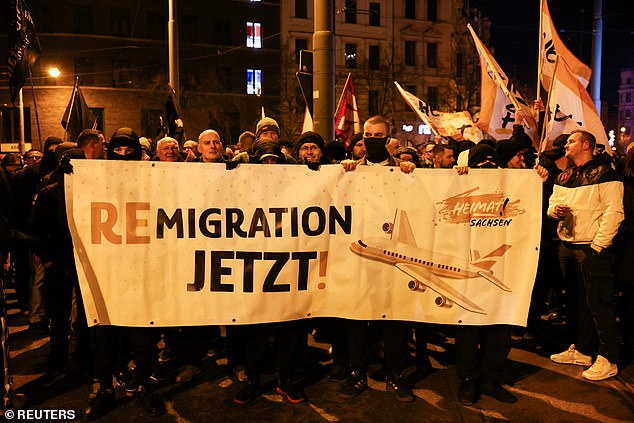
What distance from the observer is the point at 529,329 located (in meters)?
6.94

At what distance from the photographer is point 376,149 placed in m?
5.30

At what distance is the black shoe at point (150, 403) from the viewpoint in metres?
4.71

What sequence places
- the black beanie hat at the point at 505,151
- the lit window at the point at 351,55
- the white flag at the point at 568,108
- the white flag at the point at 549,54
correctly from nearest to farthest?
the black beanie hat at the point at 505,151 < the white flag at the point at 568,108 < the white flag at the point at 549,54 < the lit window at the point at 351,55

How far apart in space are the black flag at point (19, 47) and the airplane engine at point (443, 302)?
579 cm

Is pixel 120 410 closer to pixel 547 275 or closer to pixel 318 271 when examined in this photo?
pixel 318 271

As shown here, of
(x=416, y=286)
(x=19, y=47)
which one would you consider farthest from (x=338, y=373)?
(x=19, y=47)

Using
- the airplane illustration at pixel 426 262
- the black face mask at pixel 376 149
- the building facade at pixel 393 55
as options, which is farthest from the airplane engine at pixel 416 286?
the building facade at pixel 393 55

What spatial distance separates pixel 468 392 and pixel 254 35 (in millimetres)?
43360

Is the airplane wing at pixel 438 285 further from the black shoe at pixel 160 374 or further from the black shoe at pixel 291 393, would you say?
the black shoe at pixel 160 374

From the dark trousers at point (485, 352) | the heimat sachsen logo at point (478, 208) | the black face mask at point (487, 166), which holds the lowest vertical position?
the dark trousers at point (485, 352)

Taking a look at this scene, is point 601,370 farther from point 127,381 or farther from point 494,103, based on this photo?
point 494,103

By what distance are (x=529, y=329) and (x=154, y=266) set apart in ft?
14.3

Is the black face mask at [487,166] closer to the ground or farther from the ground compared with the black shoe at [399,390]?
farther from the ground

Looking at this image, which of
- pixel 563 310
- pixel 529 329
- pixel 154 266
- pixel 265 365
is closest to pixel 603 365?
pixel 529 329
